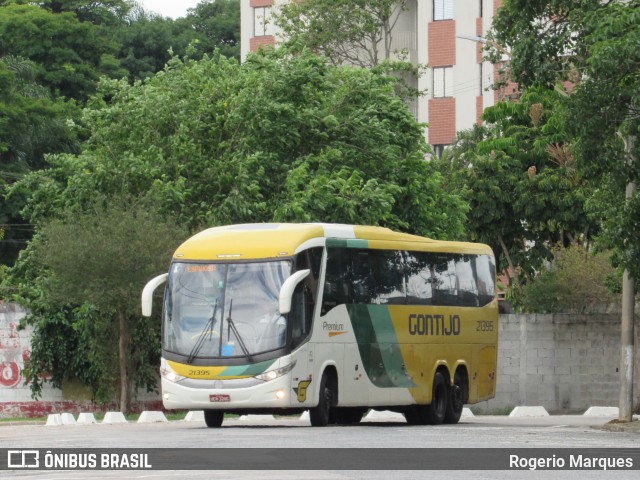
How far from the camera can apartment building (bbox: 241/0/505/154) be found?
6397 centimetres

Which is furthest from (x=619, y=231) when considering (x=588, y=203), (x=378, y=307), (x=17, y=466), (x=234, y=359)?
(x=17, y=466)

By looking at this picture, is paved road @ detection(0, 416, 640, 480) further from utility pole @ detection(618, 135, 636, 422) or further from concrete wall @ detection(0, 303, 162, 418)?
concrete wall @ detection(0, 303, 162, 418)

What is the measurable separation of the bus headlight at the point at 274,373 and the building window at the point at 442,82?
4116 centimetres

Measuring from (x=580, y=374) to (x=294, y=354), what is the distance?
17292 mm

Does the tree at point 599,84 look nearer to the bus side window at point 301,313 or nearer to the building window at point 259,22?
the bus side window at point 301,313

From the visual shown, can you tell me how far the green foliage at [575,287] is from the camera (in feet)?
140

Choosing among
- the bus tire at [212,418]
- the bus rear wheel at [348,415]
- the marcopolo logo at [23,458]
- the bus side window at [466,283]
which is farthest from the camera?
the bus side window at [466,283]

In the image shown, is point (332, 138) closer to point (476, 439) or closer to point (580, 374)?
point (580, 374)

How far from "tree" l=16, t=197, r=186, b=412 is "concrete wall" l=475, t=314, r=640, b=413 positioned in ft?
31.0

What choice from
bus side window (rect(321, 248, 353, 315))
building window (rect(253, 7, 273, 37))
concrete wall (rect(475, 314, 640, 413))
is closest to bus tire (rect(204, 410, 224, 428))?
bus side window (rect(321, 248, 353, 315))

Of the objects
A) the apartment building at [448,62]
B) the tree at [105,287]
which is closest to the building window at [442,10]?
the apartment building at [448,62]

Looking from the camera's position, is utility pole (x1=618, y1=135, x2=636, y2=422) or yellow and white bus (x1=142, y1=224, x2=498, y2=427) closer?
yellow and white bus (x1=142, y1=224, x2=498, y2=427)

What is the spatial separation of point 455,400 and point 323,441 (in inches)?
415

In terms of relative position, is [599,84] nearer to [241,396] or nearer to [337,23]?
[241,396]
